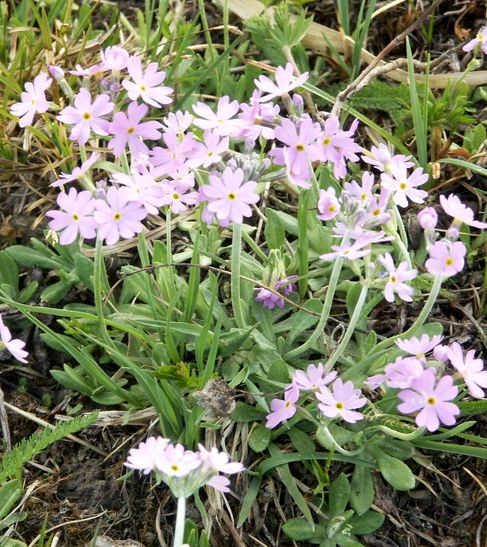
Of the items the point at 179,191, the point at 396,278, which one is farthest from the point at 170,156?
the point at 396,278

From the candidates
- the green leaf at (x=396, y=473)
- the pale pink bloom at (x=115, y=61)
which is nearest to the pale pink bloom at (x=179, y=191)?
the pale pink bloom at (x=115, y=61)

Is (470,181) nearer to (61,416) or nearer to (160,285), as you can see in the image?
(160,285)

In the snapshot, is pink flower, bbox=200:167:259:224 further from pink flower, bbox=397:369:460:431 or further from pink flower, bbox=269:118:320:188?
pink flower, bbox=397:369:460:431

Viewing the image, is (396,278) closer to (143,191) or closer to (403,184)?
(403,184)

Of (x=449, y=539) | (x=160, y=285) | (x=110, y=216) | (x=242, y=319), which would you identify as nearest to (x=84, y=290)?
(x=160, y=285)

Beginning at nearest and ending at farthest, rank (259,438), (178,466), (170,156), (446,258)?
(178,466), (446,258), (170,156), (259,438)

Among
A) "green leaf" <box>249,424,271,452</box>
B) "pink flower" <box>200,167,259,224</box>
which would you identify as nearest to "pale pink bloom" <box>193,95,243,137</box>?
"pink flower" <box>200,167,259,224</box>
